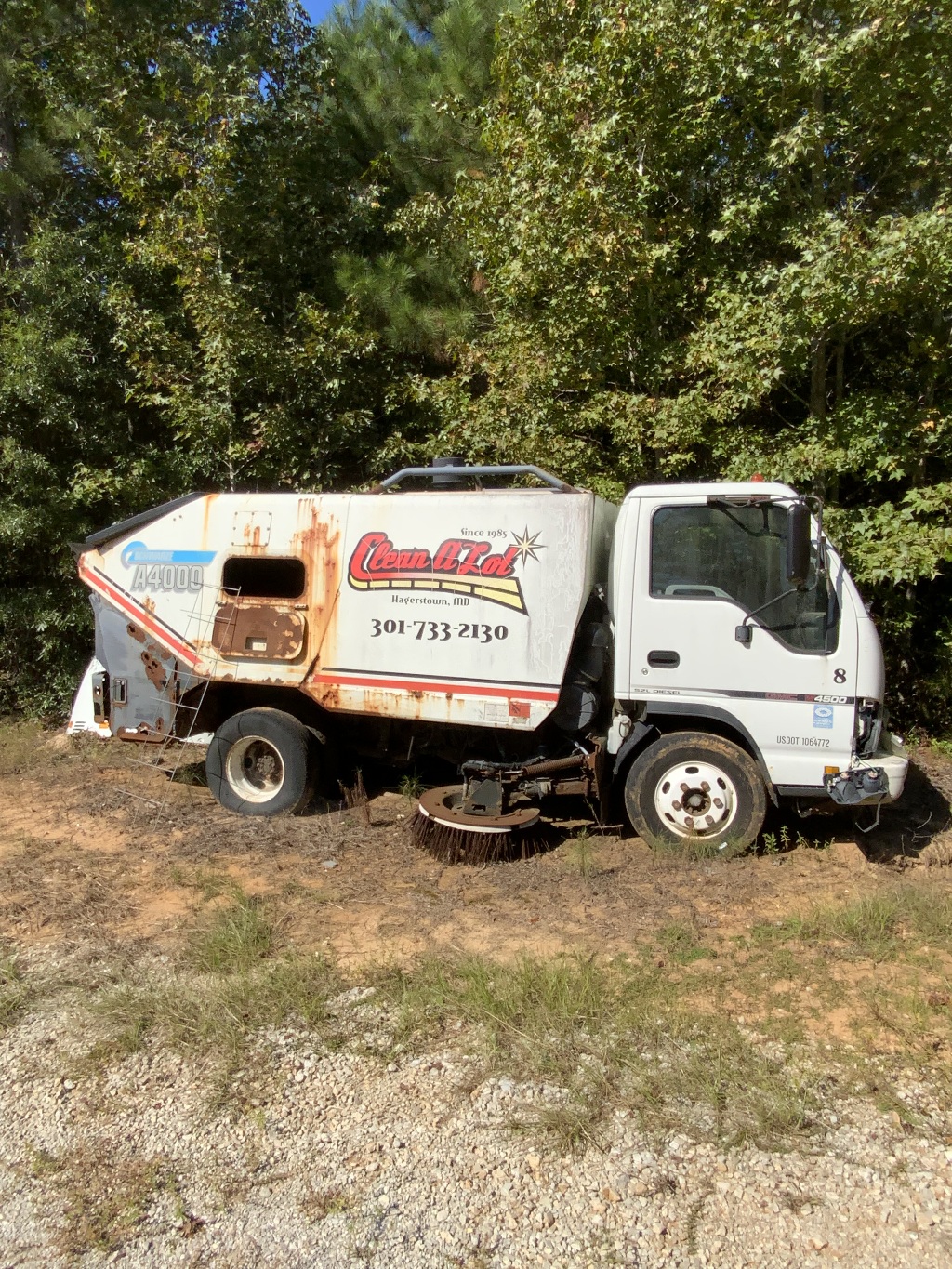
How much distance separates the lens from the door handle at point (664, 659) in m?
5.89

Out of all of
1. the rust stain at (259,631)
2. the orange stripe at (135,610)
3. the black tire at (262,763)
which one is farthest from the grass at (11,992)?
the orange stripe at (135,610)

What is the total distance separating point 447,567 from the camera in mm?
6215

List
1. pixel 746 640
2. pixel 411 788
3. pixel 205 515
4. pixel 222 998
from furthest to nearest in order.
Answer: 1. pixel 411 788
2. pixel 205 515
3. pixel 746 640
4. pixel 222 998

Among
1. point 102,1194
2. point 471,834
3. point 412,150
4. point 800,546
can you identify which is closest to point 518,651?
point 471,834

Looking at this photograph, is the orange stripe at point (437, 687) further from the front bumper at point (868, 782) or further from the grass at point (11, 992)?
the grass at point (11, 992)

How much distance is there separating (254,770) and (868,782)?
4671 mm

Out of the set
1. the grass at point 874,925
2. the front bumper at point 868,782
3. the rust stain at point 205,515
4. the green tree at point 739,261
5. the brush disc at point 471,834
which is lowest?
the grass at point 874,925

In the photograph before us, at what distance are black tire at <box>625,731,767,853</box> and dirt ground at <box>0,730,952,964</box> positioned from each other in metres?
0.19

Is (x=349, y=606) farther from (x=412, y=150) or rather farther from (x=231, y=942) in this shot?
(x=412, y=150)

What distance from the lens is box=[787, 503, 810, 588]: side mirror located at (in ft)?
17.3

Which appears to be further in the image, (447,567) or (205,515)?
(205,515)

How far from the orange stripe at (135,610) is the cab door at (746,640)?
360cm

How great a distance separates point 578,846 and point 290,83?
10.5m

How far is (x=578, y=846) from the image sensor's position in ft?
20.4
